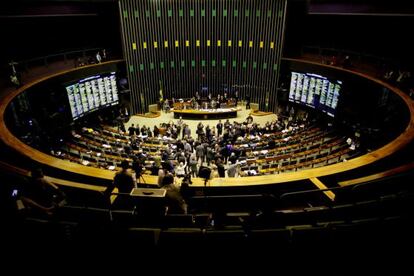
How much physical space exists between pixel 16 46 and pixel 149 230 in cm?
1464

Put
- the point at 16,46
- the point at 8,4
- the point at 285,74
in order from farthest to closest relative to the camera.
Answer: the point at 285,74, the point at 16,46, the point at 8,4

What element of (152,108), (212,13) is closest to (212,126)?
(152,108)

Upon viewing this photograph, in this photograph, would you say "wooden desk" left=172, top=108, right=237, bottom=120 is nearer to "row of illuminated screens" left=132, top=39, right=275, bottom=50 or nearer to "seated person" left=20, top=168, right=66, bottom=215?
"row of illuminated screens" left=132, top=39, right=275, bottom=50

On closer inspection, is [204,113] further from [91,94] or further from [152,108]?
[91,94]

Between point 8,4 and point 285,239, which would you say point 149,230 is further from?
point 8,4

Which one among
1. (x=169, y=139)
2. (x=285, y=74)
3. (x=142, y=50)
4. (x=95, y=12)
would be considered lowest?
(x=169, y=139)

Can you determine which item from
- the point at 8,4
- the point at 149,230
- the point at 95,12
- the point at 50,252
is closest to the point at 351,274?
the point at 149,230

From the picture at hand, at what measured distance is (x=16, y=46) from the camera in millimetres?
14195

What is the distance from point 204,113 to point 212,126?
123 cm

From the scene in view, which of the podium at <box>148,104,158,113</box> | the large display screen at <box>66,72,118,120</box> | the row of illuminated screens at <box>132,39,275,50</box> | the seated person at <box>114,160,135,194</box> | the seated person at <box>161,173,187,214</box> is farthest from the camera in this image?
the podium at <box>148,104,158,113</box>

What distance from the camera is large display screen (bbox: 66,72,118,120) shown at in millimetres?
15016

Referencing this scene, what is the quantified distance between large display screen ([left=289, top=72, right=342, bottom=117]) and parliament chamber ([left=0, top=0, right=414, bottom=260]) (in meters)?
0.09

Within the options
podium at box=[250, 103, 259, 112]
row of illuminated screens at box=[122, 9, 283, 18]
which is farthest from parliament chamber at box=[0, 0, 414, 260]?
podium at box=[250, 103, 259, 112]

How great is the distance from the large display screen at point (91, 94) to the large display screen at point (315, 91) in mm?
10838
